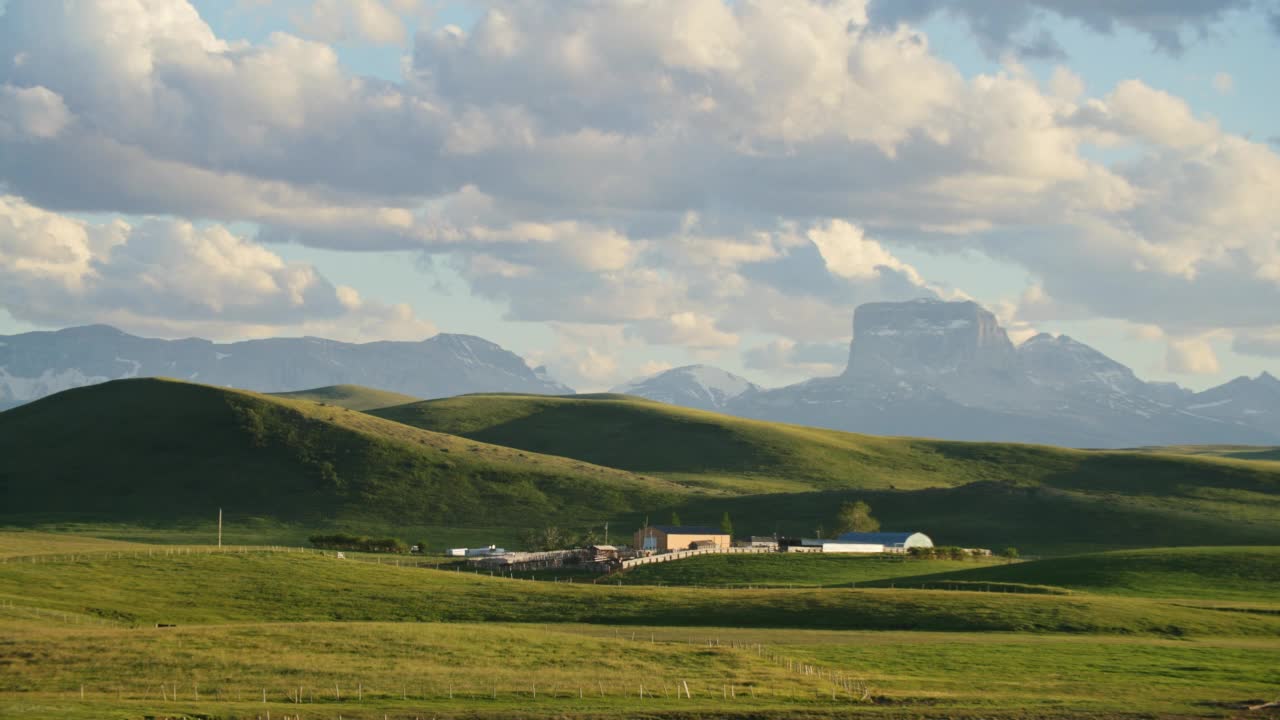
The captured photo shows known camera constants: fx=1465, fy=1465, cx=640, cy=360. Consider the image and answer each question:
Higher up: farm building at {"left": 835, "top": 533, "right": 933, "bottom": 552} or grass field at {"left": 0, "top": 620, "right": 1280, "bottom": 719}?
farm building at {"left": 835, "top": 533, "right": 933, "bottom": 552}

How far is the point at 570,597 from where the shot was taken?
117562 millimetres

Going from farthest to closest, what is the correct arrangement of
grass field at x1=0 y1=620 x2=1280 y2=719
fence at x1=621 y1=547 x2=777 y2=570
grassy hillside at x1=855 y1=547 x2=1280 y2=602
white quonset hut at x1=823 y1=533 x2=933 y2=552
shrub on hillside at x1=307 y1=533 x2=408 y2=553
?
white quonset hut at x1=823 y1=533 x2=933 y2=552 → shrub on hillside at x1=307 y1=533 x2=408 y2=553 → fence at x1=621 y1=547 x2=777 y2=570 → grassy hillside at x1=855 y1=547 x2=1280 y2=602 → grass field at x1=0 y1=620 x2=1280 y2=719

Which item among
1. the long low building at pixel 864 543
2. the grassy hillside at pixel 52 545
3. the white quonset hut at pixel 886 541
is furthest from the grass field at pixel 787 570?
the grassy hillside at pixel 52 545

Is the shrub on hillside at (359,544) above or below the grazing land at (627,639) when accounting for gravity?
above

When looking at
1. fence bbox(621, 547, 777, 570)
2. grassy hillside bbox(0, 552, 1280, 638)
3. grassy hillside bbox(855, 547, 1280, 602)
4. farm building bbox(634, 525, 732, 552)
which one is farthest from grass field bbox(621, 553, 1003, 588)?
farm building bbox(634, 525, 732, 552)

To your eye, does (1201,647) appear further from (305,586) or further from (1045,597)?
(305,586)

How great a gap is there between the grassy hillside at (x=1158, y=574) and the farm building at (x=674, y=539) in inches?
1766

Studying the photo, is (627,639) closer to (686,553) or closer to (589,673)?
(589,673)

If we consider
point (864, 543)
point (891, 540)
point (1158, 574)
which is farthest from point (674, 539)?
point (1158, 574)

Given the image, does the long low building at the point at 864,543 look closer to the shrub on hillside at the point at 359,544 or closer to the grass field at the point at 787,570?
the grass field at the point at 787,570

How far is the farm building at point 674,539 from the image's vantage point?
620ft

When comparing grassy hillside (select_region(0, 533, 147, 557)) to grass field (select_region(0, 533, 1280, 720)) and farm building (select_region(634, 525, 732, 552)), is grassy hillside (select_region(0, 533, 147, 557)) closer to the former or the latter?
grass field (select_region(0, 533, 1280, 720))

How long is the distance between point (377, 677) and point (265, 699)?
26.2 ft

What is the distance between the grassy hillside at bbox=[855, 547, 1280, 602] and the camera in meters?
133
